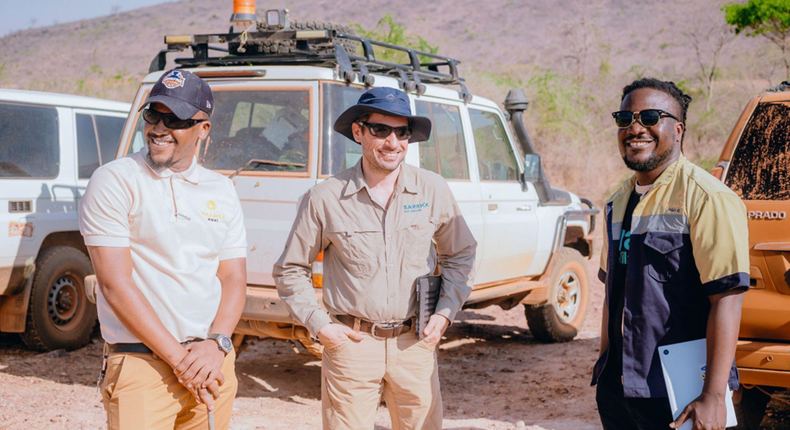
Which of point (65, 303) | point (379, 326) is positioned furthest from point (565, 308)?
point (379, 326)

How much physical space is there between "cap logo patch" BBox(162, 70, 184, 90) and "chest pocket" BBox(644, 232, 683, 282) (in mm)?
1565

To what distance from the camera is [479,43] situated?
49781 millimetres

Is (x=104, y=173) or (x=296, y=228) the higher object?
(x=104, y=173)

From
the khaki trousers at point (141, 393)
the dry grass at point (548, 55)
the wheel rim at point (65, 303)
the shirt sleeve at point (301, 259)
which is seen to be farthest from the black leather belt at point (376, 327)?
the dry grass at point (548, 55)

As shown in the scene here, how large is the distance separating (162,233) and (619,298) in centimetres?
149

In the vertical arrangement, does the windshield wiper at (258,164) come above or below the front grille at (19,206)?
above

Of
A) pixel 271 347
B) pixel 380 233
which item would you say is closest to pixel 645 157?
pixel 380 233

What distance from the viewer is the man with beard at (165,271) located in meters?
2.30

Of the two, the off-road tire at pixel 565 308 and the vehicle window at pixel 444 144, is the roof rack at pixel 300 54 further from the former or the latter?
the off-road tire at pixel 565 308

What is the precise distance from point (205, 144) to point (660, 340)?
11.1ft

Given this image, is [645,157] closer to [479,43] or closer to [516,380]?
[516,380]

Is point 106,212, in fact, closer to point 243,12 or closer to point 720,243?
point 720,243

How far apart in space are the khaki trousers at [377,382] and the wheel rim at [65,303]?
412 centimetres

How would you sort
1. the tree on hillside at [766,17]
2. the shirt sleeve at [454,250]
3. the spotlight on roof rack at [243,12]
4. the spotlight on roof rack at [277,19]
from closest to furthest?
1. the shirt sleeve at [454,250]
2. the spotlight on roof rack at [277,19]
3. the spotlight on roof rack at [243,12]
4. the tree on hillside at [766,17]
